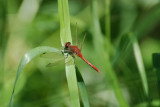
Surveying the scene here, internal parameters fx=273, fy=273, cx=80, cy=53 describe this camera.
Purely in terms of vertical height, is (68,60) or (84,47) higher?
(84,47)

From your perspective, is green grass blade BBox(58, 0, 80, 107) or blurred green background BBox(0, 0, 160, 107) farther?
blurred green background BBox(0, 0, 160, 107)

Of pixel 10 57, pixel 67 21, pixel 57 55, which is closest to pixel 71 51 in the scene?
pixel 57 55

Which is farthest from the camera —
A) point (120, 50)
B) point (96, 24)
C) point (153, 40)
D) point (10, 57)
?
point (153, 40)

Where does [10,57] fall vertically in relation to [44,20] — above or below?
below

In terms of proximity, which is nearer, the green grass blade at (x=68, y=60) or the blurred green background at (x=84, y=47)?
the green grass blade at (x=68, y=60)

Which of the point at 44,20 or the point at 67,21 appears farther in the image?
the point at 44,20

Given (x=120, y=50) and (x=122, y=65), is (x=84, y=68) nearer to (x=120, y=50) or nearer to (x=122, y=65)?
(x=122, y=65)

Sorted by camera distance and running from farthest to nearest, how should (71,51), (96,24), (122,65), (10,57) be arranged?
(10,57) → (122,65) → (96,24) → (71,51)

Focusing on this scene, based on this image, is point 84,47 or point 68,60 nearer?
point 68,60
